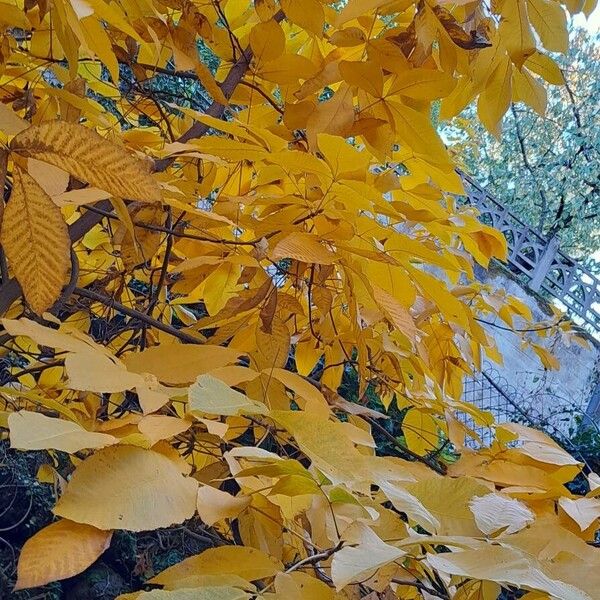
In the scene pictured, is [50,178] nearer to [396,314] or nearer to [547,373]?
[396,314]

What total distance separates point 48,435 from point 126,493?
0.04 m

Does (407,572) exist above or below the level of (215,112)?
below

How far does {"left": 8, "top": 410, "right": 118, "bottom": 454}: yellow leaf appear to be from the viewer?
240 mm

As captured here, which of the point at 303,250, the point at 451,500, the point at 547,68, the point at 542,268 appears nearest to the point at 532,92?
the point at 547,68

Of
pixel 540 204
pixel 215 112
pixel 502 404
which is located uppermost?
pixel 540 204

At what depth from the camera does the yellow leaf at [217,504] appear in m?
0.28

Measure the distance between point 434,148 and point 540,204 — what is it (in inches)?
267

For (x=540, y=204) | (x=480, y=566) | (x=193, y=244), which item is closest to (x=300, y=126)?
(x=193, y=244)

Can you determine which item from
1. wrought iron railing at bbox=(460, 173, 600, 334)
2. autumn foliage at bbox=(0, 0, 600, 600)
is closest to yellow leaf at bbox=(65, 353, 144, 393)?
autumn foliage at bbox=(0, 0, 600, 600)

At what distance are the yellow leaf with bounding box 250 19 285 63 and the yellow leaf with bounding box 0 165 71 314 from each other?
28 centimetres

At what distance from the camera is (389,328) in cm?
76

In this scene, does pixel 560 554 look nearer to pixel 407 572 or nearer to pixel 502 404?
pixel 407 572

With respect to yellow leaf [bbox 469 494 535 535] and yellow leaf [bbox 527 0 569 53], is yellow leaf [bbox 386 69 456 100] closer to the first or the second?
yellow leaf [bbox 527 0 569 53]

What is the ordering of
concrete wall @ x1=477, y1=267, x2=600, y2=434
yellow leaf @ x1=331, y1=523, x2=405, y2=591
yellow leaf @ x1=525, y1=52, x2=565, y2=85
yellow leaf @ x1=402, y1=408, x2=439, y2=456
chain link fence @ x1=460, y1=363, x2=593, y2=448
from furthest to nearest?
1. concrete wall @ x1=477, y1=267, x2=600, y2=434
2. chain link fence @ x1=460, y1=363, x2=593, y2=448
3. yellow leaf @ x1=402, y1=408, x2=439, y2=456
4. yellow leaf @ x1=525, y1=52, x2=565, y2=85
5. yellow leaf @ x1=331, y1=523, x2=405, y2=591
